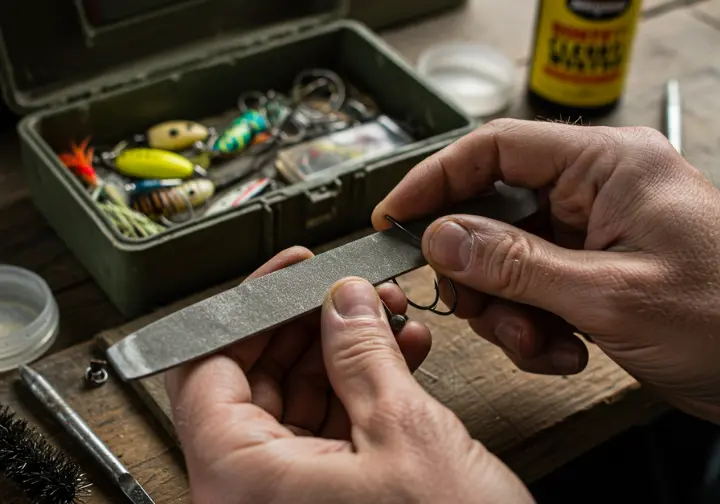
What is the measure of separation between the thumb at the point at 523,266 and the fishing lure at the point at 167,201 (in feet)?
0.88

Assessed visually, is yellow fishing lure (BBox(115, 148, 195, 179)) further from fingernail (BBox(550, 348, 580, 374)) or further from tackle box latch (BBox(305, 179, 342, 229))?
fingernail (BBox(550, 348, 580, 374))

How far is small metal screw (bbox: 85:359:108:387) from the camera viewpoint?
0.70 metres

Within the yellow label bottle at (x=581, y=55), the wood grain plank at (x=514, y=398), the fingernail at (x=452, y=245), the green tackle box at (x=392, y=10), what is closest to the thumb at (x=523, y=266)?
the fingernail at (x=452, y=245)

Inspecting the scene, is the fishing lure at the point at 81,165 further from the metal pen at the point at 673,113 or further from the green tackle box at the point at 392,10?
the metal pen at the point at 673,113

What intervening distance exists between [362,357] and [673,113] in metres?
0.57

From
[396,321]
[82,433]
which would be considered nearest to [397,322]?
[396,321]

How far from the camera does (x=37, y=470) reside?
61 cm

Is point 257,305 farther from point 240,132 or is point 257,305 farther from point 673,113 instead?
point 673,113

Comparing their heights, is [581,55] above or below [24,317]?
above

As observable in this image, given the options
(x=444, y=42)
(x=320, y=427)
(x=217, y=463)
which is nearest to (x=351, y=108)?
(x=444, y=42)

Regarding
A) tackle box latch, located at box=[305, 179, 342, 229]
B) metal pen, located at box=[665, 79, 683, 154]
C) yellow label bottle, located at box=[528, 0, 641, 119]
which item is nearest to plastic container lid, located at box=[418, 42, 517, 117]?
yellow label bottle, located at box=[528, 0, 641, 119]

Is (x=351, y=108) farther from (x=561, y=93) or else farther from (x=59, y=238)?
(x=59, y=238)

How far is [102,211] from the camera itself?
0.73 metres

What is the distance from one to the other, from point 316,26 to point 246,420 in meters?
0.54
